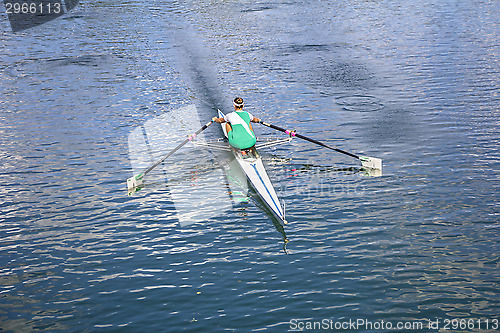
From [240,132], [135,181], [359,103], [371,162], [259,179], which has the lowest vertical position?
[359,103]

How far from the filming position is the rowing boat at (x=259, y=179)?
55.0 feet

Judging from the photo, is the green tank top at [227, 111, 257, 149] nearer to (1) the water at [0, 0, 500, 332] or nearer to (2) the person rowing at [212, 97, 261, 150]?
(2) the person rowing at [212, 97, 261, 150]

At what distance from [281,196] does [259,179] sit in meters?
1.05

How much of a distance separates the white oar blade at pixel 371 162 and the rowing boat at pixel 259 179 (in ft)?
15.0

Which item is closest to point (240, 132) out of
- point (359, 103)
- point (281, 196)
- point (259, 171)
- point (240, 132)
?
point (240, 132)

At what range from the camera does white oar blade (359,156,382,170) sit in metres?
20.4

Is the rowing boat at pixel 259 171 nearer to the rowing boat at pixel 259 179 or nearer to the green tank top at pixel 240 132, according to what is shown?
the rowing boat at pixel 259 179

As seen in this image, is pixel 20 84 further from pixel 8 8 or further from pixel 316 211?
pixel 8 8

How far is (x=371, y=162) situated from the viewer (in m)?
20.6

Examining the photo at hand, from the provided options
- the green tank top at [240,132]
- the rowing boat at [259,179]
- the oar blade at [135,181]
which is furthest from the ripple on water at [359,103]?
the oar blade at [135,181]

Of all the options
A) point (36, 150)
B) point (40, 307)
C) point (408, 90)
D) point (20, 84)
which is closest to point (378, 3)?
point (408, 90)

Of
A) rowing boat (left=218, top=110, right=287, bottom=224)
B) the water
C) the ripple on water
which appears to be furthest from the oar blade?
the ripple on water

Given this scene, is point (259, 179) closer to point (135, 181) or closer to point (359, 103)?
point (135, 181)

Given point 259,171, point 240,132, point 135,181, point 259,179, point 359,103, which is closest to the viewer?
point 259,179
